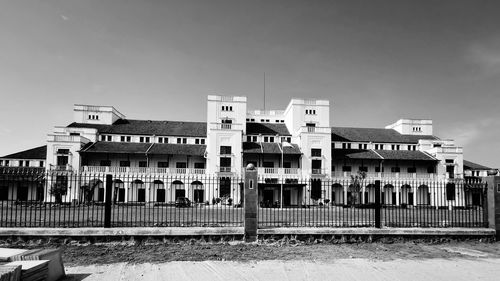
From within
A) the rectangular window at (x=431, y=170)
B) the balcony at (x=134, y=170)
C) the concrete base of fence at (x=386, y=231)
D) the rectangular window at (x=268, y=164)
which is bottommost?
the concrete base of fence at (x=386, y=231)

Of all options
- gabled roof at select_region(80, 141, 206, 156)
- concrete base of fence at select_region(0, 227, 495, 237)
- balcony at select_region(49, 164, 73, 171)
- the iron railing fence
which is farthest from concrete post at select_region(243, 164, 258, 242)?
balcony at select_region(49, 164, 73, 171)

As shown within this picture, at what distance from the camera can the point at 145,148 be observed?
36.9 metres

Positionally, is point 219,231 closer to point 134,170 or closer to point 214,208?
point 214,208

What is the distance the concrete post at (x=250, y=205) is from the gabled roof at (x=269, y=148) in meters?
25.7

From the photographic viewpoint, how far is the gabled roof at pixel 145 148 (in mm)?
35344

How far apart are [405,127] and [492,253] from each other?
137ft

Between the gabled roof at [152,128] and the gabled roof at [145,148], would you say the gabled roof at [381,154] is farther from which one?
the gabled roof at [152,128]

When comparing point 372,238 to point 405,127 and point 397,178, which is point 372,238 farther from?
point 405,127

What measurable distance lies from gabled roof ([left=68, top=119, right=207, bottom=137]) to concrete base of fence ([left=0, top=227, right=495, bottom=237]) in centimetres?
3148

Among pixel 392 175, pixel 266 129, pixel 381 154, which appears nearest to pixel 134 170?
pixel 266 129

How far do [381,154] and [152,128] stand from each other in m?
29.9

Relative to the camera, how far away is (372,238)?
10.0m

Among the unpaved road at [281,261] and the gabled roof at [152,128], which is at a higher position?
the gabled roof at [152,128]

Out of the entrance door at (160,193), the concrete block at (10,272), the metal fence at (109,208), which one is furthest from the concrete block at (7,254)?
the entrance door at (160,193)
